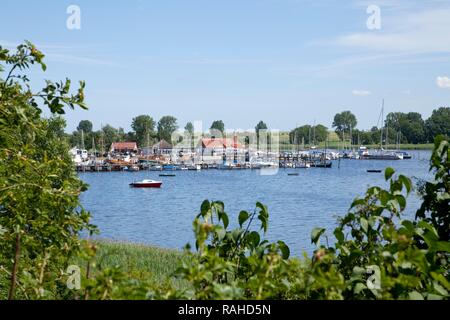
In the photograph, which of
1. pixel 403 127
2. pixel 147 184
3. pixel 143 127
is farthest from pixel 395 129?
pixel 147 184

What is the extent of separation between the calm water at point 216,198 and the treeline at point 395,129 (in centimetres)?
3152

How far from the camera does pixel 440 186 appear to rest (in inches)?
122

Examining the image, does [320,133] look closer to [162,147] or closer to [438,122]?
[162,147]

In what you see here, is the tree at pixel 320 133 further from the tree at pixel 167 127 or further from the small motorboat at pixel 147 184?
the small motorboat at pixel 147 184

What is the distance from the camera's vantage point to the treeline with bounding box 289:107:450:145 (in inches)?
5472

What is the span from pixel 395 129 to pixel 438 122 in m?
34.3

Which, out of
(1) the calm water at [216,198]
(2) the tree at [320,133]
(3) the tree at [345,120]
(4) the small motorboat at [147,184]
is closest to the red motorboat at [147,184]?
(4) the small motorboat at [147,184]

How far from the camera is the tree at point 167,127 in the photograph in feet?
581

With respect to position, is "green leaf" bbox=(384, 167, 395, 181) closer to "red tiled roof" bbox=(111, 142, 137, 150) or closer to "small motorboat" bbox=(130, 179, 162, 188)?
"small motorboat" bbox=(130, 179, 162, 188)

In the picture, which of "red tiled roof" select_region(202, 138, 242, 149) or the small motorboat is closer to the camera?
the small motorboat

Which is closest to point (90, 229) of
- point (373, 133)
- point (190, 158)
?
point (190, 158)

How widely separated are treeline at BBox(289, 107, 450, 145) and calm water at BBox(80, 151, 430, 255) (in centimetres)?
3152

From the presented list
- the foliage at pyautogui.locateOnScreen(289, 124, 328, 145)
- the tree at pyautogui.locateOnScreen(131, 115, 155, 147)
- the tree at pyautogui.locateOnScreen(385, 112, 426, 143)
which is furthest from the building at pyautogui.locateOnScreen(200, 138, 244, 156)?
the tree at pyautogui.locateOnScreen(385, 112, 426, 143)
